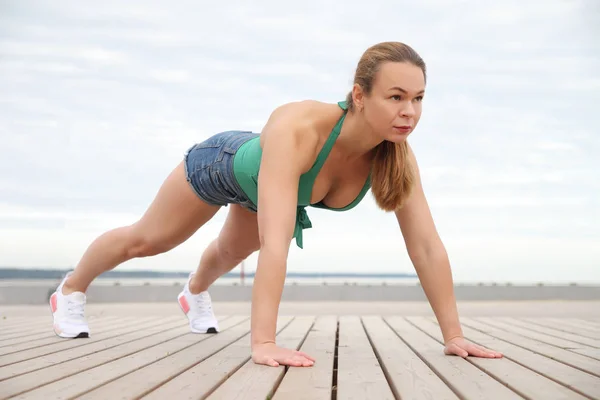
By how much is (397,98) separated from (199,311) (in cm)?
213

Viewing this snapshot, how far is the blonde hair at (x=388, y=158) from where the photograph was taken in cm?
297

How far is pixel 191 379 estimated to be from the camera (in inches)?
98.0

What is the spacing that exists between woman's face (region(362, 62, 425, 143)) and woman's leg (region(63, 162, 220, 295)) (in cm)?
115

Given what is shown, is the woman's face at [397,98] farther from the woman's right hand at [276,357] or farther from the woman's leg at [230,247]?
the woman's leg at [230,247]

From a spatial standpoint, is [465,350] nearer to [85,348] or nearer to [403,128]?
[403,128]

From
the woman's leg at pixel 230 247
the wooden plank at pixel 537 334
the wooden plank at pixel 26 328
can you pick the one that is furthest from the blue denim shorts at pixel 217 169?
the wooden plank at pixel 537 334

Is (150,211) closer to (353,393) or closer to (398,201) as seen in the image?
(398,201)

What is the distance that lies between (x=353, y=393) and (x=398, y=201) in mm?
1239

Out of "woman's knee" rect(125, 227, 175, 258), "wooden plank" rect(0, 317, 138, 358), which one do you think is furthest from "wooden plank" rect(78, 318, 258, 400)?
"wooden plank" rect(0, 317, 138, 358)

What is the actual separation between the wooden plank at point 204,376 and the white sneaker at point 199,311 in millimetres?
958

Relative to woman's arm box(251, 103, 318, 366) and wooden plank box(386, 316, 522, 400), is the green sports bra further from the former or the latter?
wooden plank box(386, 316, 522, 400)

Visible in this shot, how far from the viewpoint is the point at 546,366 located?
2.88 meters

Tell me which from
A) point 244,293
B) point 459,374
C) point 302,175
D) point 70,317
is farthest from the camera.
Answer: point 244,293

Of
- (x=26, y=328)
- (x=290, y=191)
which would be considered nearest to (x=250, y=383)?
(x=290, y=191)
